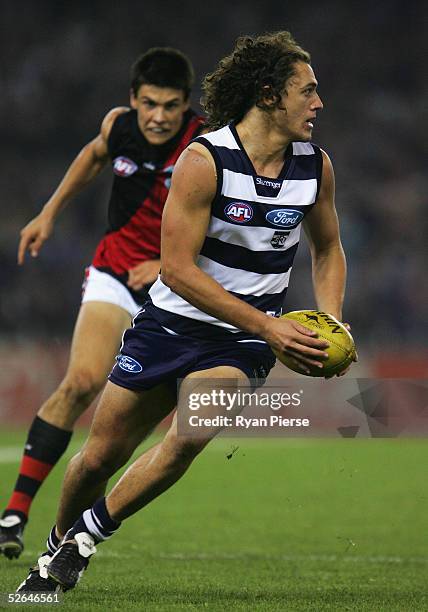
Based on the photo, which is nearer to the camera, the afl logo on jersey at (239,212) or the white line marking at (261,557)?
the afl logo on jersey at (239,212)

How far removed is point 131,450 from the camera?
4.62 metres

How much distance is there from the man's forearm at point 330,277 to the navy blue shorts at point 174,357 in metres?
0.40

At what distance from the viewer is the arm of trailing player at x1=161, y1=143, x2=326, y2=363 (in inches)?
167

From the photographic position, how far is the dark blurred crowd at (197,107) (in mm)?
16812

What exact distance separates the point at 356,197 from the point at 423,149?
1766mm

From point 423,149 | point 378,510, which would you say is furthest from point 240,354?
point 423,149

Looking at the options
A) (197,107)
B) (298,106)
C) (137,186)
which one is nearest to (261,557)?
(137,186)

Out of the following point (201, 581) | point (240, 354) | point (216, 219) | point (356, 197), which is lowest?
point (356, 197)

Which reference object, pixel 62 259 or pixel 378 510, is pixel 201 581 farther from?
pixel 62 259

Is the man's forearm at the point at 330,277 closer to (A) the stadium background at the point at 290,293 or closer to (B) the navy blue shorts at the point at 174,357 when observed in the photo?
(B) the navy blue shorts at the point at 174,357

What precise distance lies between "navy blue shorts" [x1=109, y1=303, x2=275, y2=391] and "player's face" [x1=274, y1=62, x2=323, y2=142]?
848 mm

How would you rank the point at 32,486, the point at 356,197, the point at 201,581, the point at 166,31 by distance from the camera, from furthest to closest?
the point at 166,31 < the point at 356,197 < the point at 32,486 < the point at 201,581

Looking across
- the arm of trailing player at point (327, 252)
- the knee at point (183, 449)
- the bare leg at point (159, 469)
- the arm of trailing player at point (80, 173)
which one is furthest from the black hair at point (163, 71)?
the knee at point (183, 449)

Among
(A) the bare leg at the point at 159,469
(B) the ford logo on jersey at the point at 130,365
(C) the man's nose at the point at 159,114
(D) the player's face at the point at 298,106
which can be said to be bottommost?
(A) the bare leg at the point at 159,469
